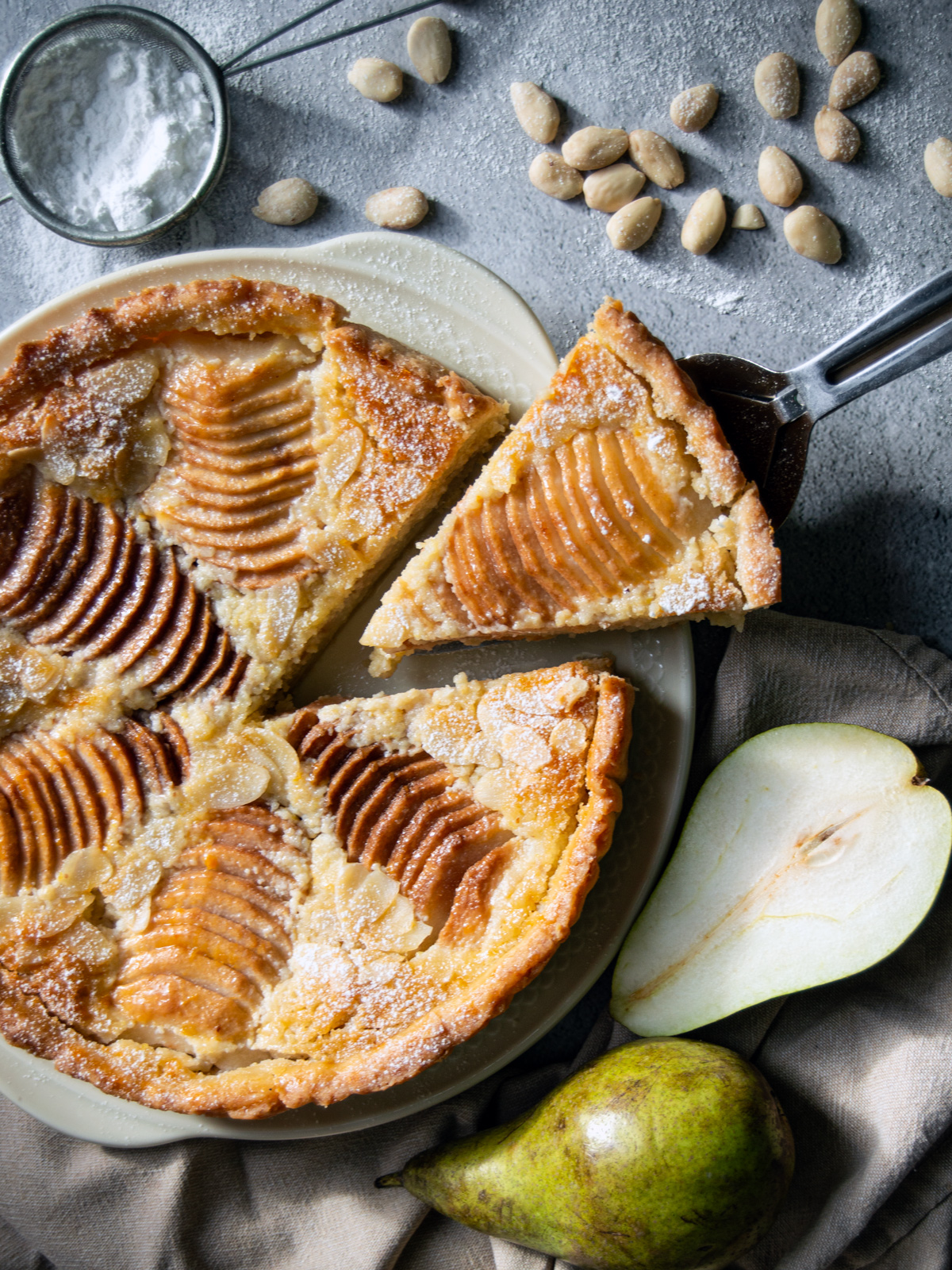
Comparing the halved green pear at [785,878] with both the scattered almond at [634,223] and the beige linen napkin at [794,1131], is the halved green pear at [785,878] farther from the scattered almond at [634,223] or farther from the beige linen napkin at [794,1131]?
the scattered almond at [634,223]

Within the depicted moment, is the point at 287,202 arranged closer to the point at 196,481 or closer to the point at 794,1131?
the point at 196,481

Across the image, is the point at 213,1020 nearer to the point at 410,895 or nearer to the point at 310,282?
the point at 410,895

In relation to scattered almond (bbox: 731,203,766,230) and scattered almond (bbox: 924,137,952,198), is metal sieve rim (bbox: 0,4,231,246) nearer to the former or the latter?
scattered almond (bbox: 731,203,766,230)

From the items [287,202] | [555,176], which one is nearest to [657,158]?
[555,176]

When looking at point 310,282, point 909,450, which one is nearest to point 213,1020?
point 310,282

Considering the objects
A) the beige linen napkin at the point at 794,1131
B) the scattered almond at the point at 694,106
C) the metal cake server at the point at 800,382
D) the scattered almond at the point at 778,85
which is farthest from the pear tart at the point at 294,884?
the scattered almond at the point at 778,85

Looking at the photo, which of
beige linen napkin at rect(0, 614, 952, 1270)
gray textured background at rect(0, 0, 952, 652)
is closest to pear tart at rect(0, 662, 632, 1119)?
beige linen napkin at rect(0, 614, 952, 1270)
